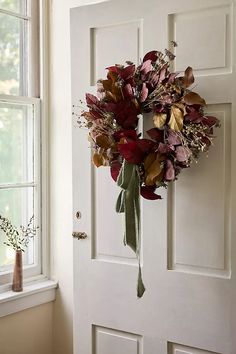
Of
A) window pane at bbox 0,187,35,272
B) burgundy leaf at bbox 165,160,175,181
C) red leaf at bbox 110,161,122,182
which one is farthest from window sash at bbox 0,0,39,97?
burgundy leaf at bbox 165,160,175,181

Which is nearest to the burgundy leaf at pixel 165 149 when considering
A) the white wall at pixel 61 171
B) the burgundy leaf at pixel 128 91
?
the burgundy leaf at pixel 128 91

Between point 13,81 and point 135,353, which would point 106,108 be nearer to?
point 13,81

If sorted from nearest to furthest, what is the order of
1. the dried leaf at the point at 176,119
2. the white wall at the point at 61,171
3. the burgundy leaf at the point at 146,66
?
the dried leaf at the point at 176,119
the burgundy leaf at the point at 146,66
the white wall at the point at 61,171

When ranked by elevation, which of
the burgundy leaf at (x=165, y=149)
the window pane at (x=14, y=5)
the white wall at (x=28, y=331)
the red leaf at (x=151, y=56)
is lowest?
the white wall at (x=28, y=331)

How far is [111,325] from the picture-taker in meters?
2.21

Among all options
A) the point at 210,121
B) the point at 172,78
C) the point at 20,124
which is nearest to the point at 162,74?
the point at 172,78

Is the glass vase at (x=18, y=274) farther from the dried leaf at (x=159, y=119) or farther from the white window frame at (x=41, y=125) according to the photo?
the dried leaf at (x=159, y=119)

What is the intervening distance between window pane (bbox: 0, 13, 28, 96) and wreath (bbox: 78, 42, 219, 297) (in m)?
0.66

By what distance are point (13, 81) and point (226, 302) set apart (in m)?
1.45

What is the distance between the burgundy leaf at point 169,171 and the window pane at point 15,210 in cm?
94

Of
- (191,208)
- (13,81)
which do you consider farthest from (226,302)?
(13,81)

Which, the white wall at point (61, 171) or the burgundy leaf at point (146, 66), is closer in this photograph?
the burgundy leaf at point (146, 66)

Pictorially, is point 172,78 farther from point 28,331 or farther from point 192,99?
point 28,331

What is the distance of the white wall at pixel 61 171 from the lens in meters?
2.55
